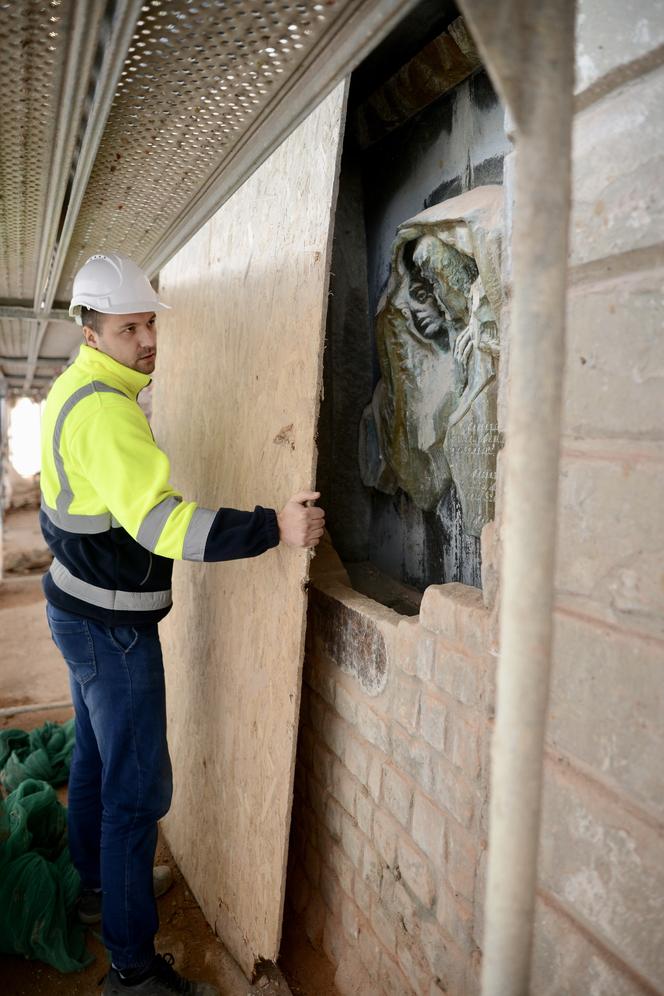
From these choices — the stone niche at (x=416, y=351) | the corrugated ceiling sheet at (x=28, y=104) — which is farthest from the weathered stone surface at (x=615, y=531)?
the corrugated ceiling sheet at (x=28, y=104)

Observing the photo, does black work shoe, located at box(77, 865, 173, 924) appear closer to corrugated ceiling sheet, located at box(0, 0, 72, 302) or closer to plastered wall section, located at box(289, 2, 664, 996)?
plastered wall section, located at box(289, 2, 664, 996)

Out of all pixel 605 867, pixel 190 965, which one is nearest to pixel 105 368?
pixel 605 867

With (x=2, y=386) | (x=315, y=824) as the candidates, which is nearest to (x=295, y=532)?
(x=315, y=824)

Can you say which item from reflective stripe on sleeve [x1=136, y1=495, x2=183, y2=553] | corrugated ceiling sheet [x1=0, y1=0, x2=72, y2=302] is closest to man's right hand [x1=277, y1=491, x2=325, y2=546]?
reflective stripe on sleeve [x1=136, y1=495, x2=183, y2=553]

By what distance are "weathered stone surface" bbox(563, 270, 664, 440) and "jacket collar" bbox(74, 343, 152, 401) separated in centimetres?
158

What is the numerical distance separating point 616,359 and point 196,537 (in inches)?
50.8

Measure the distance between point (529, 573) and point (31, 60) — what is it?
163 cm

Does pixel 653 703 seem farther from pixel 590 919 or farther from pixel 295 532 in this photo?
pixel 295 532

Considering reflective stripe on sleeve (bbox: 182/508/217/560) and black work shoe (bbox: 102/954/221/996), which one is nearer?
reflective stripe on sleeve (bbox: 182/508/217/560)

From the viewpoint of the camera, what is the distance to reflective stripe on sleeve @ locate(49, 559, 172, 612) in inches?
90.9

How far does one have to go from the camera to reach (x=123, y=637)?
2338 mm

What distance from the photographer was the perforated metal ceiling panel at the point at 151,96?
4.61 ft

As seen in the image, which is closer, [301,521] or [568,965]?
[568,965]

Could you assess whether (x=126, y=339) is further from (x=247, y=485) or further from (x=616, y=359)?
(x=616, y=359)
